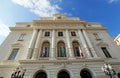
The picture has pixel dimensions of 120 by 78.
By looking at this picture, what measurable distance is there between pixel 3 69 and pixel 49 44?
24.4 feet

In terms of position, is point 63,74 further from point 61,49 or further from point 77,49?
point 77,49

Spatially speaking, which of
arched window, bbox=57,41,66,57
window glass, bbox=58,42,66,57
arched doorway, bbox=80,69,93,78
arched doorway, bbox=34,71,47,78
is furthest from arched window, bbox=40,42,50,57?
arched doorway, bbox=80,69,93,78

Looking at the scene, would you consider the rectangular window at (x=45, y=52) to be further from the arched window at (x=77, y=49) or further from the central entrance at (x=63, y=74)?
the arched window at (x=77, y=49)

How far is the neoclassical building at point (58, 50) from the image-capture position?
13391 mm

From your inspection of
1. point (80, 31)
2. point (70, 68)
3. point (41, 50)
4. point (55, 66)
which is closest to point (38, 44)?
point (41, 50)

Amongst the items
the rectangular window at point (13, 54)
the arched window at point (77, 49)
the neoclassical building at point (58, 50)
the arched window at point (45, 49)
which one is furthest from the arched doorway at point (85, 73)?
the rectangular window at point (13, 54)

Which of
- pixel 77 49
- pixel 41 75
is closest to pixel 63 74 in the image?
pixel 41 75

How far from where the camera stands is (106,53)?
17.1 metres

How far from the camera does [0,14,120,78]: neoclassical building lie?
13391 millimetres

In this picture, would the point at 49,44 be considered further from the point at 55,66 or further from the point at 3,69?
the point at 3,69

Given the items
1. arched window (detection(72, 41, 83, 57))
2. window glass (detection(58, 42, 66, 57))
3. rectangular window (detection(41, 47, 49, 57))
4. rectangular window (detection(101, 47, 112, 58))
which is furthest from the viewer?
rectangular window (detection(101, 47, 112, 58))

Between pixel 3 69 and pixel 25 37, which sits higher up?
pixel 25 37

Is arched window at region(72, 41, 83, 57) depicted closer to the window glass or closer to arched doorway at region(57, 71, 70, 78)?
the window glass

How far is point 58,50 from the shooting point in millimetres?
17125
